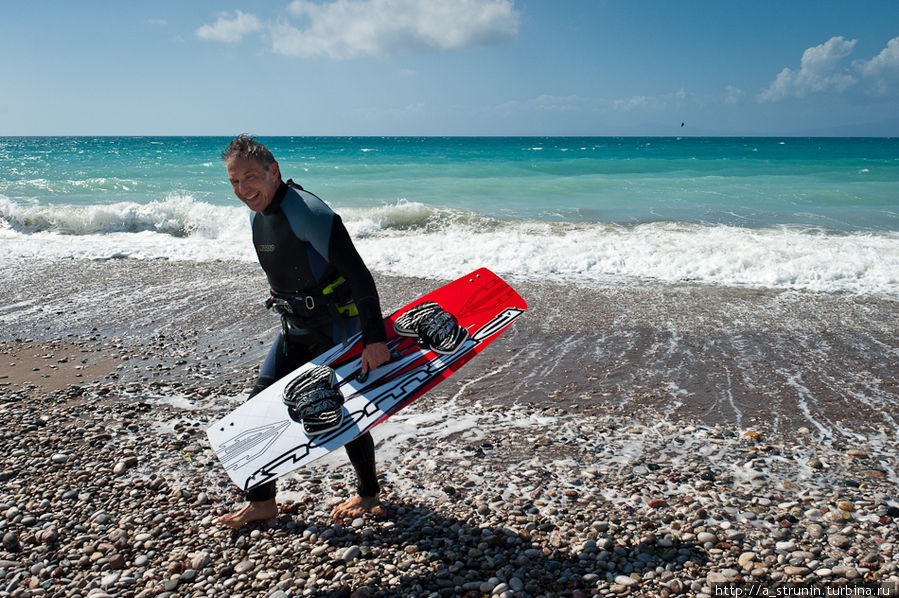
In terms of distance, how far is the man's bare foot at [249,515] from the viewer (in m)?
3.50

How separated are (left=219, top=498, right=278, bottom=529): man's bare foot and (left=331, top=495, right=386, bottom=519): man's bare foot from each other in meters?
0.40

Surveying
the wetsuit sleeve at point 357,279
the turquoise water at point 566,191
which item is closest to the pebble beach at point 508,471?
the wetsuit sleeve at point 357,279

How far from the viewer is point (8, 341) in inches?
291

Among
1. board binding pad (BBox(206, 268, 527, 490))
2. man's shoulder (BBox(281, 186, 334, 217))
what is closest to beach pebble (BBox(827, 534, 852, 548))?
board binding pad (BBox(206, 268, 527, 490))

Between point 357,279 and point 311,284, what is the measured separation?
1.00ft

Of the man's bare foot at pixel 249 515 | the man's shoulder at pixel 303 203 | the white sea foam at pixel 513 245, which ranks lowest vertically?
the man's bare foot at pixel 249 515

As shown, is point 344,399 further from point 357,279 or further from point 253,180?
point 253,180

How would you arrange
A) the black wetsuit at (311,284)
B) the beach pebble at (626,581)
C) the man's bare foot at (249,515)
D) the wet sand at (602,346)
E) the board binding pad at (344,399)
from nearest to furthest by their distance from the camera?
the beach pebble at (626,581)
the black wetsuit at (311,284)
the board binding pad at (344,399)
the man's bare foot at (249,515)
the wet sand at (602,346)

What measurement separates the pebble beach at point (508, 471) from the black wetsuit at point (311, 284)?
58 centimetres

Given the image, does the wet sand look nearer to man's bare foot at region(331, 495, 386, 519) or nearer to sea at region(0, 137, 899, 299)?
sea at region(0, 137, 899, 299)

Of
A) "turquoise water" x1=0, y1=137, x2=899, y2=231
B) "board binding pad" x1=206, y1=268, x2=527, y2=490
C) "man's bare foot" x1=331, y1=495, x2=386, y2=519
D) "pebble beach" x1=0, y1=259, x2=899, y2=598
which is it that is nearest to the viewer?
"pebble beach" x1=0, y1=259, x2=899, y2=598

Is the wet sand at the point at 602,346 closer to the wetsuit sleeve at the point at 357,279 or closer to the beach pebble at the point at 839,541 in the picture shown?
the beach pebble at the point at 839,541

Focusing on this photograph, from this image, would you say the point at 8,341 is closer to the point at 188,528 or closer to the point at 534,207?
the point at 188,528

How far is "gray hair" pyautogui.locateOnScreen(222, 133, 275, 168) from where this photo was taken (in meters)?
3.20
